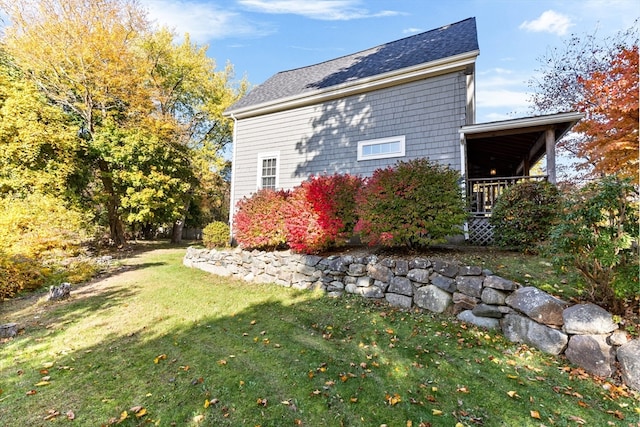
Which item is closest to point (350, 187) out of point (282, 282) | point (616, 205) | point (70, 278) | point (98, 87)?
point (282, 282)

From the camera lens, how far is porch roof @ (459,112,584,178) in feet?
21.7

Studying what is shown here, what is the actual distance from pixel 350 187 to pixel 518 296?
3.82 metres

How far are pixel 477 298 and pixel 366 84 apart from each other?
669 centimetres

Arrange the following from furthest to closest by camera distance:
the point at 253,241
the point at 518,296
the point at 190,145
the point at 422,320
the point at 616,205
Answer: the point at 190,145 → the point at 253,241 → the point at 422,320 → the point at 518,296 → the point at 616,205

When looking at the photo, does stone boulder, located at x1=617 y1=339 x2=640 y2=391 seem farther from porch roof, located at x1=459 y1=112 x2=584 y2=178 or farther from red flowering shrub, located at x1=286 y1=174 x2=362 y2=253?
porch roof, located at x1=459 y1=112 x2=584 y2=178

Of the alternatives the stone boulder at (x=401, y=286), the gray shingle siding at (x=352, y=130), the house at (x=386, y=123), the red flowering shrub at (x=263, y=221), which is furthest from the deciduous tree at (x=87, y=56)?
the stone boulder at (x=401, y=286)

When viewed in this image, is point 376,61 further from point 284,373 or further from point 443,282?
point 284,373

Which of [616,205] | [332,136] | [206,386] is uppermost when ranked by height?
[332,136]

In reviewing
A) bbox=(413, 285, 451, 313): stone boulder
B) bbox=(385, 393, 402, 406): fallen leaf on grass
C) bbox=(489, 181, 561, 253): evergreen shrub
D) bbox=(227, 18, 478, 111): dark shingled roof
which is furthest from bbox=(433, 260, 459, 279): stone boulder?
bbox=(227, 18, 478, 111): dark shingled roof

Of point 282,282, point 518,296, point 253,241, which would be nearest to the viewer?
point 518,296

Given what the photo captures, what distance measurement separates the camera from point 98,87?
479 inches

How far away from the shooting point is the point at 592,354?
302cm

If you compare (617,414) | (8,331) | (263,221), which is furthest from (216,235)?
(617,414)

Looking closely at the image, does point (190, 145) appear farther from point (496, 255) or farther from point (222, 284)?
point (496, 255)
